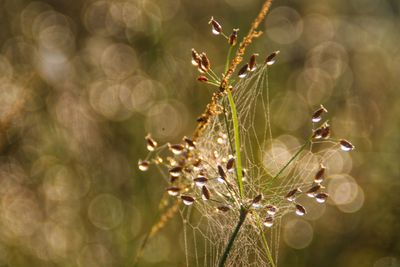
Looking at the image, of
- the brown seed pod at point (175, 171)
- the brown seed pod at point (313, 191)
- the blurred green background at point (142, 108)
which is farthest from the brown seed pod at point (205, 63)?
the blurred green background at point (142, 108)

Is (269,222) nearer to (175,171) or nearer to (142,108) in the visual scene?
(175,171)

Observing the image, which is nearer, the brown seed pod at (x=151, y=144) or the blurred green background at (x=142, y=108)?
the brown seed pod at (x=151, y=144)

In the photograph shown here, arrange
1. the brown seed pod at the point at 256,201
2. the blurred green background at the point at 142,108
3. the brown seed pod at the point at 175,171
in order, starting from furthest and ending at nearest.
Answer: the blurred green background at the point at 142,108
the brown seed pod at the point at 175,171
the brown seed pod at the point at 256,201

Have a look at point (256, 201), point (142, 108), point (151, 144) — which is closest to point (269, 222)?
point (256, 201)

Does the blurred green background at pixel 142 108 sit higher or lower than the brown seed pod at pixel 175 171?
higher

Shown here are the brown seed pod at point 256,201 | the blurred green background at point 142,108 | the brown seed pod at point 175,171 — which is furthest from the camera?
the blurred green background at point 142,108

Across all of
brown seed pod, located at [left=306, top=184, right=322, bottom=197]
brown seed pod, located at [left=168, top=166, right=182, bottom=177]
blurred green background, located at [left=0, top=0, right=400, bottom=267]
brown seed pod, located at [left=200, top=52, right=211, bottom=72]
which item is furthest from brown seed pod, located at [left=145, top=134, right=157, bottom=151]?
blurred green background, located at [left=0, top=0, right=400, bottom=267]

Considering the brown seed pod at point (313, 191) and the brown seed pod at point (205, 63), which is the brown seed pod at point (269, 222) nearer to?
the brown seed pod at point (313, 191)

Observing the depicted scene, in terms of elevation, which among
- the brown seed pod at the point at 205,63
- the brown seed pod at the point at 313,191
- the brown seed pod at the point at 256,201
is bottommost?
the brown seed pod at the point at 256,201

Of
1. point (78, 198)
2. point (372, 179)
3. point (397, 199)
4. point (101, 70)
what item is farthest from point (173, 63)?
point (397, 199)
